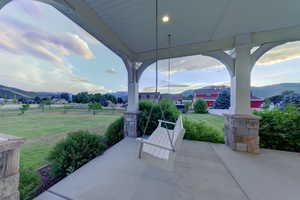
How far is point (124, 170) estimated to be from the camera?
7.44 ft

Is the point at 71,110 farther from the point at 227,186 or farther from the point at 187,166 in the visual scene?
the point at 227,186

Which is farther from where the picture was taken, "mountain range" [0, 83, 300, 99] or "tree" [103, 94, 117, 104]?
"tree" [103, 94, 117, 104]

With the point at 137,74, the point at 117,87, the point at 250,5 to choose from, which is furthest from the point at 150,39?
the point at 117,87

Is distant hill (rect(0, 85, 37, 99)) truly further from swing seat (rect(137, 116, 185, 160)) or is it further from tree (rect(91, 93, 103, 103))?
swing seat (rect(137, 116, 185, 160))

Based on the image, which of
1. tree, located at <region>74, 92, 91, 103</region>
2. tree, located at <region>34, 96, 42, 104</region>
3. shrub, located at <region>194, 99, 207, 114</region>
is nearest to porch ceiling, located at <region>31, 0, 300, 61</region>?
tree, located at <region>74, 92, 91, 103</region>

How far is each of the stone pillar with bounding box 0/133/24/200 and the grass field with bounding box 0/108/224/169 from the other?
→ 4.96ft

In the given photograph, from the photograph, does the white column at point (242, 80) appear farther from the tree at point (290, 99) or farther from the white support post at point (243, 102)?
the tree at point (290, 99)

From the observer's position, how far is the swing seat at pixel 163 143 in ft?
5.57

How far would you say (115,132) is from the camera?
431cm

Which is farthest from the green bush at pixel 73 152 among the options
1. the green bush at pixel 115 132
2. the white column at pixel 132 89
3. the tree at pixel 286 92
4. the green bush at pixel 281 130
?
the tree at pixel 286 92

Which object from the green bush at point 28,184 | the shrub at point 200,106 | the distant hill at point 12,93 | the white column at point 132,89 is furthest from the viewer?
the shrub at point 200,106

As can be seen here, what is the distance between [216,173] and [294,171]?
156cm

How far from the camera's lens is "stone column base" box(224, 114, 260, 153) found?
120 inches

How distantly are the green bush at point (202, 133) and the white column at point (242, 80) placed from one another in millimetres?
1125
